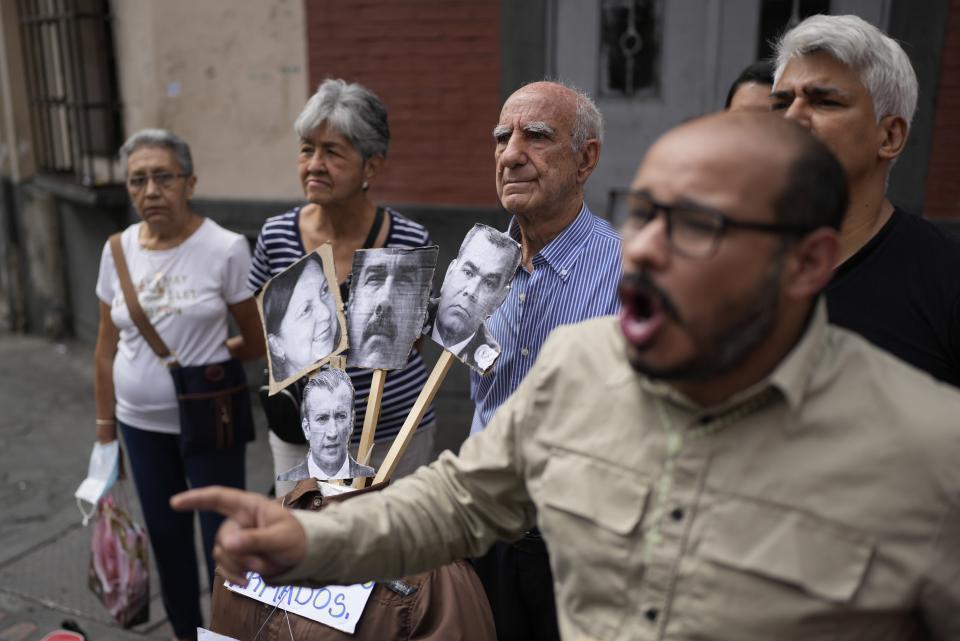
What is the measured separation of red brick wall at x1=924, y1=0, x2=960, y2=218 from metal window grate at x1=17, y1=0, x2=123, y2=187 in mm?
5292

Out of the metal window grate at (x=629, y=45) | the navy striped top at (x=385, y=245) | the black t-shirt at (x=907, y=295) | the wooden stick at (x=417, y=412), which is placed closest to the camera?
the black t-shirt at (x=907, y=295)

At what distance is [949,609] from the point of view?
990 millimetres

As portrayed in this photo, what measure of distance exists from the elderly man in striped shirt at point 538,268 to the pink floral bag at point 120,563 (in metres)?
1.48

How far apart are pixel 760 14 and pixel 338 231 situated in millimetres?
2617

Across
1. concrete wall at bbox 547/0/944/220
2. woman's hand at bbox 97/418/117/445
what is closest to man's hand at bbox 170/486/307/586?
woman's hand at bbox 97/418/117/445

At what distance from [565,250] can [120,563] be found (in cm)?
202

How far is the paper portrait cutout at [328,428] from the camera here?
6.16ft

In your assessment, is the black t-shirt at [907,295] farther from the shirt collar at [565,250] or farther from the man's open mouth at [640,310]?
the man's open mouth at [640,310]

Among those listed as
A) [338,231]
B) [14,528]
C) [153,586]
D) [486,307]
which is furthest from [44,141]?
[486,307]

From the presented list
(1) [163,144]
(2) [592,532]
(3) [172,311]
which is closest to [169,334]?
(3) [172,311]

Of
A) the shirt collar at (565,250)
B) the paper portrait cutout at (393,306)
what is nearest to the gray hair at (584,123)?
the shirt collar at (565,250)

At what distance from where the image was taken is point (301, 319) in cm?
205

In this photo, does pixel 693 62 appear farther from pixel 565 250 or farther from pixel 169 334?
pixel 169 334

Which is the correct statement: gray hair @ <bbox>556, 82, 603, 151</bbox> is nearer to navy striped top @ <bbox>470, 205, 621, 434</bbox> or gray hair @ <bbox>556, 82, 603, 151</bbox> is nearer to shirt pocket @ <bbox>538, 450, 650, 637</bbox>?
navy striped top @ <bbox>470, 205, 621, 434</bbox>
